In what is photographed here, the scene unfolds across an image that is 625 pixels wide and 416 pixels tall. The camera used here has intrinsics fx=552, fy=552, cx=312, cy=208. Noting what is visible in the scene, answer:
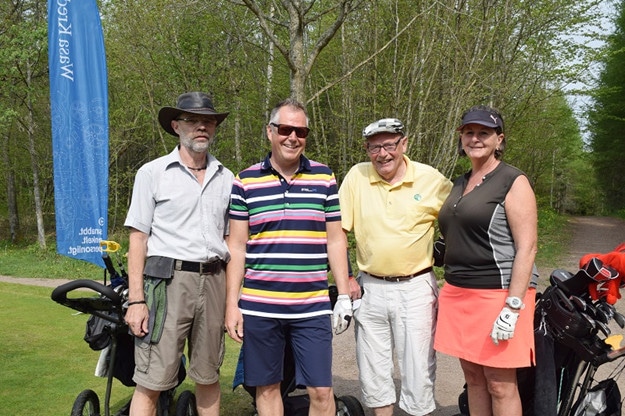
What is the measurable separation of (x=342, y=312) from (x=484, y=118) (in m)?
1.35

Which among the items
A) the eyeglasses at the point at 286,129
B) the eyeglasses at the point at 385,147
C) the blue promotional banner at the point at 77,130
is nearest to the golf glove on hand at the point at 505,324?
the eyeglasses at the point at 385,147

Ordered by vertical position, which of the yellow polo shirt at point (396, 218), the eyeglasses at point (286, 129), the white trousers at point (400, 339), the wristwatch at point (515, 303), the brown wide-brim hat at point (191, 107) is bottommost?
the white trousers at point (400, 339)

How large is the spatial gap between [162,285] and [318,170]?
3.55 feet

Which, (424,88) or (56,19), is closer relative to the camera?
(56,19)

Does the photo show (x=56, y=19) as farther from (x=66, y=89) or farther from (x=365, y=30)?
(x=365, y=30)

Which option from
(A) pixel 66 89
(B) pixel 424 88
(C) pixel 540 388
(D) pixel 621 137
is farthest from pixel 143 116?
(D) pixel 621 137

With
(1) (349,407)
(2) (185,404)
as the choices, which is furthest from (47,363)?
(1) (349,407)

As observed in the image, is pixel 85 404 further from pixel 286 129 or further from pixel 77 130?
pixel 77 130

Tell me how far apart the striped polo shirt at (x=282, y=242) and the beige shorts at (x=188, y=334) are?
0.62 feet

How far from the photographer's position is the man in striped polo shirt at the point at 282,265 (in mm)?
3000

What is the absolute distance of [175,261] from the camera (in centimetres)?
305

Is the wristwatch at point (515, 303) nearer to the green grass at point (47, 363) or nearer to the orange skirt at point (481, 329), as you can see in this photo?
the orange skirt at point (481, 329)

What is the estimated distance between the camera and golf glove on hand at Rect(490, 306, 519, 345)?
2.80 meters

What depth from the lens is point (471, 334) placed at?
3.04 m
